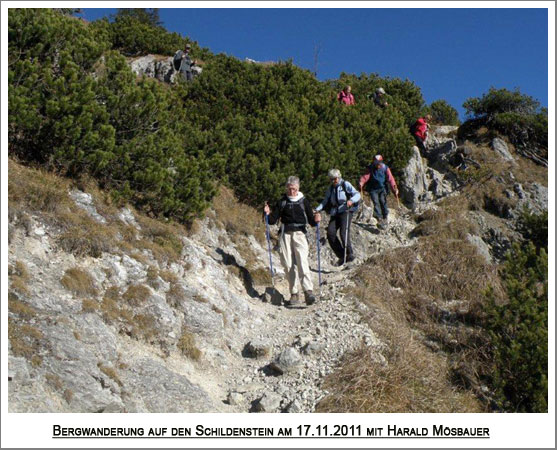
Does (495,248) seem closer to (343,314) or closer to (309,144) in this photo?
(309,144)

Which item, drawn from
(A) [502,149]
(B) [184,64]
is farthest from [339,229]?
(B) [184,64]

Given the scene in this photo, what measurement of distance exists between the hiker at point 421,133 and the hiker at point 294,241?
458 inches

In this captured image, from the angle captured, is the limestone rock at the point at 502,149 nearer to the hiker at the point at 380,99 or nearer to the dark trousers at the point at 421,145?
the dark trousers at the point at 421,145

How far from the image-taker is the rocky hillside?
6.21 meters

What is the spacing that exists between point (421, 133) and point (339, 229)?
985 cm

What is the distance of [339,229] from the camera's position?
12133 millimetres

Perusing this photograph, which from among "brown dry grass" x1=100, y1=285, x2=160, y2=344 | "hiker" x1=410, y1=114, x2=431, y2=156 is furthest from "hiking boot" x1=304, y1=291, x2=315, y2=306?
"hiker" x1=410, y1=114, x2=431, y2=156

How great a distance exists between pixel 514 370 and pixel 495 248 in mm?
6937

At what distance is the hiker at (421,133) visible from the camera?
66.5 ft

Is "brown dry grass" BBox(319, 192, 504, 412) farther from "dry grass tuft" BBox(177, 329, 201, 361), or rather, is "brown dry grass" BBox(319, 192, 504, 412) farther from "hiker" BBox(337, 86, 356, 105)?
"hiker" BBox(337, 86, 356, 105)

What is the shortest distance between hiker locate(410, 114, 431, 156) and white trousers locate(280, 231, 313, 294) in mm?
11831

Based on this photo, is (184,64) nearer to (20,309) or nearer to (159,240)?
(159,240)

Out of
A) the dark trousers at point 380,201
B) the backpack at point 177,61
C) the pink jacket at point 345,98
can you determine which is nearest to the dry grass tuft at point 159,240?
the dark trousers at point 380,201

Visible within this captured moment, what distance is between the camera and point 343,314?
918cm
